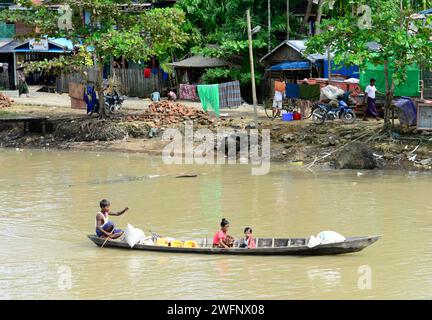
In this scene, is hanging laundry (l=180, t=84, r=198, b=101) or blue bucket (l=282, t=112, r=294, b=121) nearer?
blue bucket (l=282, t=112, r=294, b=121)

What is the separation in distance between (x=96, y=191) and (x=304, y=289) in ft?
32.7

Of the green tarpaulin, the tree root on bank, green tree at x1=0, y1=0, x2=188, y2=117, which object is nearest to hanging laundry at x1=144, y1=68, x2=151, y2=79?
green tree at x1=0, y1=0, x2=188, y2=117

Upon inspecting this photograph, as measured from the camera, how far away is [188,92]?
1427 inches

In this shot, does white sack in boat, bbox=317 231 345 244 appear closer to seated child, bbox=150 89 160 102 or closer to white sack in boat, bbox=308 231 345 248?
white sack in boat, bbox=308 231 345 248

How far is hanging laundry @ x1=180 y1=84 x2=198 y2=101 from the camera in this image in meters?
36.0

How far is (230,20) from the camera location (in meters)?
35.6

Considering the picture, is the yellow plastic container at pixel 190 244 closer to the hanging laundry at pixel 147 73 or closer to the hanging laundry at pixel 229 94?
the hanging laundry at pixel 229 94

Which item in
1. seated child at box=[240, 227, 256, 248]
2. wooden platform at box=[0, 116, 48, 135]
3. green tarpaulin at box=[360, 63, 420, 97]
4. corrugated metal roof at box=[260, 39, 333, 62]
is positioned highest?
corrugated metal roof at box=[260, 39, 333, 62]

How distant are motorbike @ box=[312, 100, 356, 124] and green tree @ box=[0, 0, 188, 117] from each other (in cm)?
566

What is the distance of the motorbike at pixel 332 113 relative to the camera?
2688 cm

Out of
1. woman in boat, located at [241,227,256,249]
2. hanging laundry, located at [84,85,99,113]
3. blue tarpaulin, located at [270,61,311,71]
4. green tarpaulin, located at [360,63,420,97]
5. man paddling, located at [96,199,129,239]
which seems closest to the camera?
woman in boat, located at [241,227,256,249]

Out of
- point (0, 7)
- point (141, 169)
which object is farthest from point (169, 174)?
point (0, 7)
